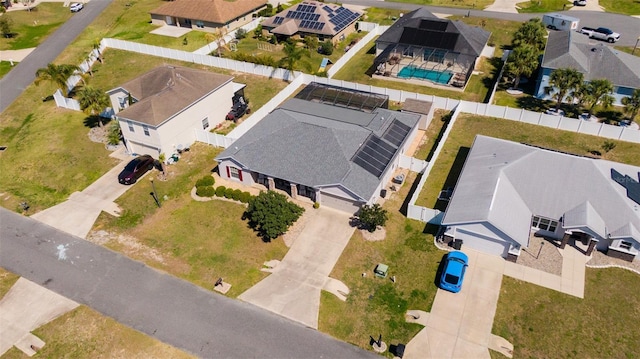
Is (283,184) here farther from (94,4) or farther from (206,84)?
(94,4)

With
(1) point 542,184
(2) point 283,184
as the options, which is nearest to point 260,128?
(2) point 283,184

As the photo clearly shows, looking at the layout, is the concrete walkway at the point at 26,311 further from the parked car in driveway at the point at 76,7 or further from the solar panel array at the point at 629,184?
the parked car in driveway at the point at 76,7

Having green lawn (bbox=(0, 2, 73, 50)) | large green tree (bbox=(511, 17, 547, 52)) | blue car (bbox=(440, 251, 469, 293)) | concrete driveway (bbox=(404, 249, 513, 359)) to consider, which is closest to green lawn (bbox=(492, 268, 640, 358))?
concrete driveway (bbox=(404, 249, 513, 359))

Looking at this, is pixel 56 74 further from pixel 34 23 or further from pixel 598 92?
pixel 598 92

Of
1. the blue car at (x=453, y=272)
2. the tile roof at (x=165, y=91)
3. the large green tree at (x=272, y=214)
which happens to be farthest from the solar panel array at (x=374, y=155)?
the tile roof at (x=165, y=91)

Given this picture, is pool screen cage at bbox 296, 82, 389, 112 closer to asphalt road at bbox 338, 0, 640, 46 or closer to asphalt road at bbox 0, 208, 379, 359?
asphalt road at bbox 0, 208, 379, 359

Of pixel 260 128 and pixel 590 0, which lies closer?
pixel 260 128

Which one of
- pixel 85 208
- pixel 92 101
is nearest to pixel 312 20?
pixel 92 101
